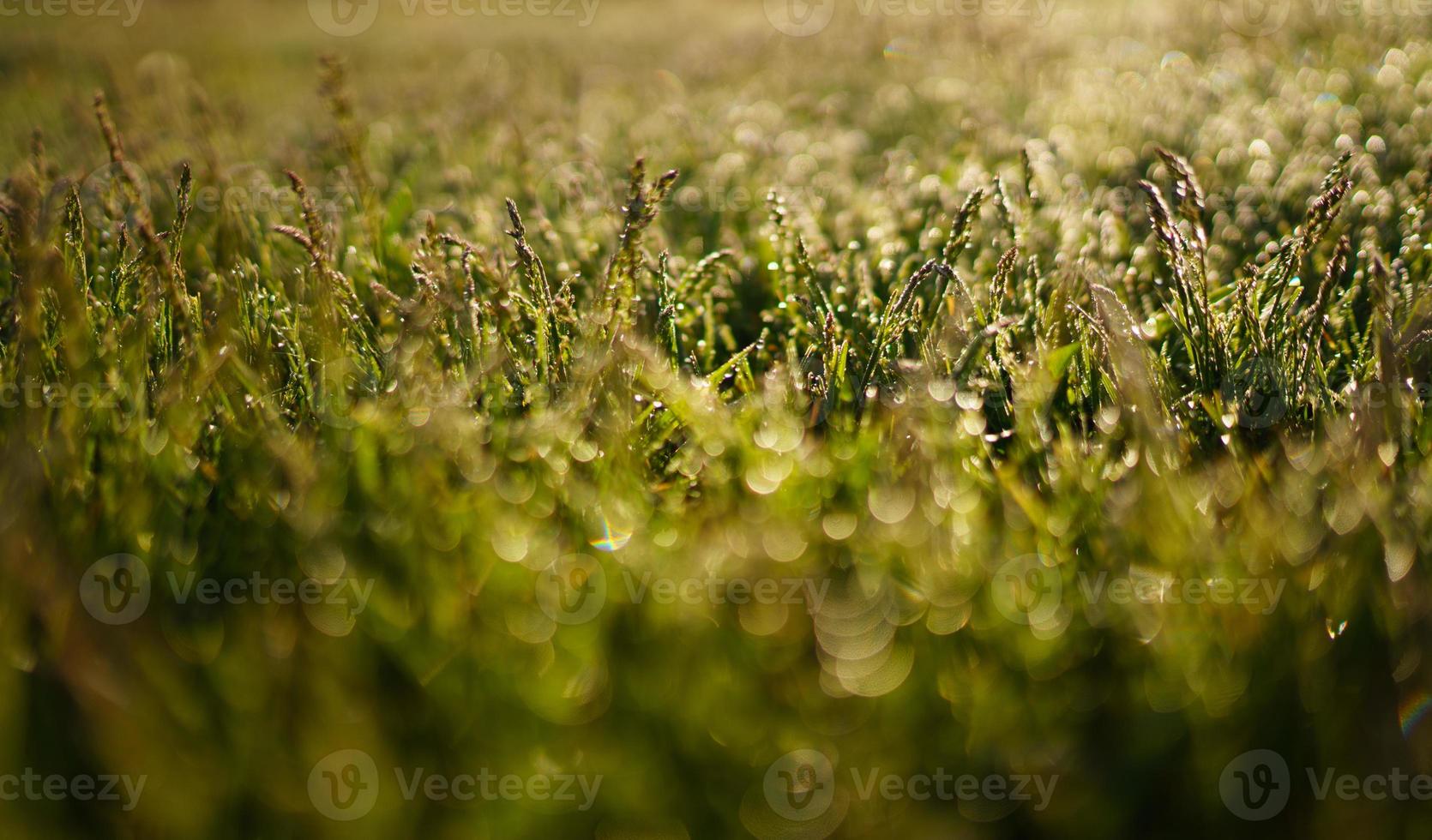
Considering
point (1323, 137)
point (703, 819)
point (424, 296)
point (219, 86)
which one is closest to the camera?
point (703, 819)

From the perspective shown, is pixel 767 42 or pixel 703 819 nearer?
pixel 703 819

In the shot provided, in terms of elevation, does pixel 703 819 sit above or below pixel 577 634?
below

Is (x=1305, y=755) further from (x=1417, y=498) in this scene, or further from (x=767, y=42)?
(x=767, y=42)

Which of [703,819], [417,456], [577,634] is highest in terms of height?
[417,456]

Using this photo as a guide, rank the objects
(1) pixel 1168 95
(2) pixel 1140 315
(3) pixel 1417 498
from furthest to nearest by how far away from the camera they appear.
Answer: (1) pixel 1168 95, (2) pixel 1140 315, (3) pixel 1417 498

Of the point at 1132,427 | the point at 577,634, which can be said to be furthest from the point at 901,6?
the point at 577,634

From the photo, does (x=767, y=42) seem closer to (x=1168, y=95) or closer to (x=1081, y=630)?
(x=1168, y=95)
